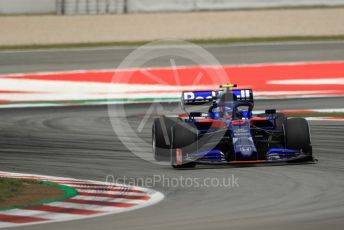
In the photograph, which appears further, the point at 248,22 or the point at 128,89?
the point at 248,22

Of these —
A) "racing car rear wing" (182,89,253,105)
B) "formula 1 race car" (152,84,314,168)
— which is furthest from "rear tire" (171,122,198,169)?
"racing car rear wing" (182,89,253,105)

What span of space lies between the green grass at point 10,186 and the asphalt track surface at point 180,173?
1.08 m

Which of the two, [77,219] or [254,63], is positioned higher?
[254,63]

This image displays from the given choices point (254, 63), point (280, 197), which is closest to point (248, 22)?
point (254, 63)

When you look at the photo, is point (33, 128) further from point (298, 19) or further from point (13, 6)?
point (13, 6)

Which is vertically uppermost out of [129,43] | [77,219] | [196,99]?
[129,43]

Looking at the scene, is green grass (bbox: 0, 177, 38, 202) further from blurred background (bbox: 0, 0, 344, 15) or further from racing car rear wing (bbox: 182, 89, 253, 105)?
blurred background (bbox: 0, 0, 344, 15)

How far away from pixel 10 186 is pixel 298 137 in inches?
170

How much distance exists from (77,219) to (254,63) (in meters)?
20.1

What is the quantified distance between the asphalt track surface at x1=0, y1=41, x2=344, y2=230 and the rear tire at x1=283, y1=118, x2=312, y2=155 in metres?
0.34

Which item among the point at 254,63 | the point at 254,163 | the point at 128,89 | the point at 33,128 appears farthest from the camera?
the point at 254,63

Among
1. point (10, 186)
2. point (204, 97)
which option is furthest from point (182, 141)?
point (10, 186)

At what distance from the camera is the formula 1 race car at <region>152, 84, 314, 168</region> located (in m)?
14.1

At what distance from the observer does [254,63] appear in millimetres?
30031
